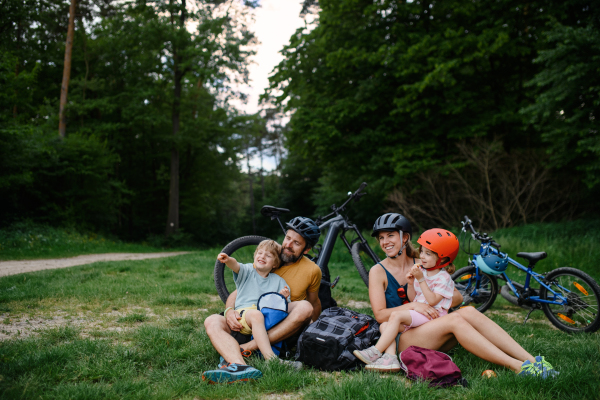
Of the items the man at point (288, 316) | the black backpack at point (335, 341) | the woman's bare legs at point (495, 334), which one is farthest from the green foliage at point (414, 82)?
the black backpack at point (335, 341)

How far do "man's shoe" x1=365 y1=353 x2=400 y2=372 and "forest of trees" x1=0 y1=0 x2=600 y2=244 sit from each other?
26.6 feet

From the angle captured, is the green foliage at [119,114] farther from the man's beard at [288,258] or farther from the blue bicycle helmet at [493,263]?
the blue bicycle helmet at [493,263]

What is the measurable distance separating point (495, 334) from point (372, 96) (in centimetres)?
1121

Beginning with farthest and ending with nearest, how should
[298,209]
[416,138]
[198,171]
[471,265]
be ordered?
[298,209], [198,171], [416,138], [471,265]

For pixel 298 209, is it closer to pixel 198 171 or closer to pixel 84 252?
pixel 198 171

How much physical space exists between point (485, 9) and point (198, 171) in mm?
18854

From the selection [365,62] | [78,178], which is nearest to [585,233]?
[365,62]

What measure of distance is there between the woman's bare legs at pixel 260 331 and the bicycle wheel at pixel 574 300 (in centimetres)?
355

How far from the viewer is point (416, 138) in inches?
499

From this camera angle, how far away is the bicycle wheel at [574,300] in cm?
415

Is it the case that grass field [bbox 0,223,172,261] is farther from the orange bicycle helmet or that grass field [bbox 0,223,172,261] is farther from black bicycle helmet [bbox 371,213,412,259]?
the orange bicycle helmet

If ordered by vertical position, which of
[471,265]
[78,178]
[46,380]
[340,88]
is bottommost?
[46,380]

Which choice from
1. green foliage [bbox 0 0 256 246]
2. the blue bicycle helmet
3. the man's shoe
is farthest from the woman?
green foliage [bbox 0 0 256 246]

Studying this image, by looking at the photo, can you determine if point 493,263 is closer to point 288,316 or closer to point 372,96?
point 288,316
